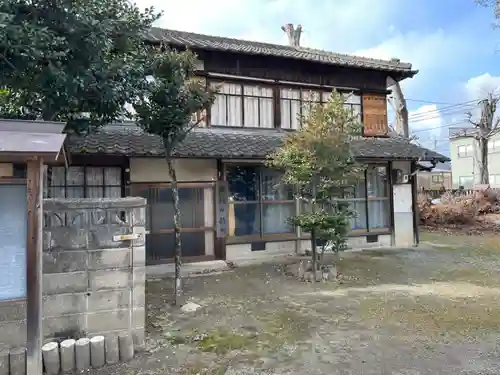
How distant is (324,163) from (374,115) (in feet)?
17.2

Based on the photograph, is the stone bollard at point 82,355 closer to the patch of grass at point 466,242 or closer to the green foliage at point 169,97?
the green foliage at point 169,97

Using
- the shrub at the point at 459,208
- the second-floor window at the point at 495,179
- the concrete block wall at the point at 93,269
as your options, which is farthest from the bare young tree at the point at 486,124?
the concrete block wall at the point at 93,269

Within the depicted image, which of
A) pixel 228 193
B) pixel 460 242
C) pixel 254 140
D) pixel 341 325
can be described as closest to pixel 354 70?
pixel 254 140

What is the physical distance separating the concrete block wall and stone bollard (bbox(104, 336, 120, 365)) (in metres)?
0.09

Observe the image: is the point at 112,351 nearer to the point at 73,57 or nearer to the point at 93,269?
the point at 93,269

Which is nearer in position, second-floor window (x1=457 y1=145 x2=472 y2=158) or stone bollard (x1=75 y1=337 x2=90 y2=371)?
stone bollard (x1=75 y1=337 x2=90 y2=371)

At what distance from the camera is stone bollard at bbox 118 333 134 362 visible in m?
4.00

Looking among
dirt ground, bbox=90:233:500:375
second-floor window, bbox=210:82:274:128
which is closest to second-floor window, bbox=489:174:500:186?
dirt ground, bbox=90:233:500:375

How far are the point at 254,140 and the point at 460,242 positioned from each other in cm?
809

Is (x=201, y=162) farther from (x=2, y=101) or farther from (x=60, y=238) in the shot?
(x=60, y=238)

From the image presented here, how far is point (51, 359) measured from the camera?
3652 millimetres

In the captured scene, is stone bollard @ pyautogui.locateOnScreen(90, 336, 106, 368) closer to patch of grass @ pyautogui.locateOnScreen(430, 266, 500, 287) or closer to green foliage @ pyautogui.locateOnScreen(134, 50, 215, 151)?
green foliage @ pyautogui.locateOnScreen(134, 50, 215, 151)

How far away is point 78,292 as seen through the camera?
12.9ft

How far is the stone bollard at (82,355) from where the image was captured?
3.77m
